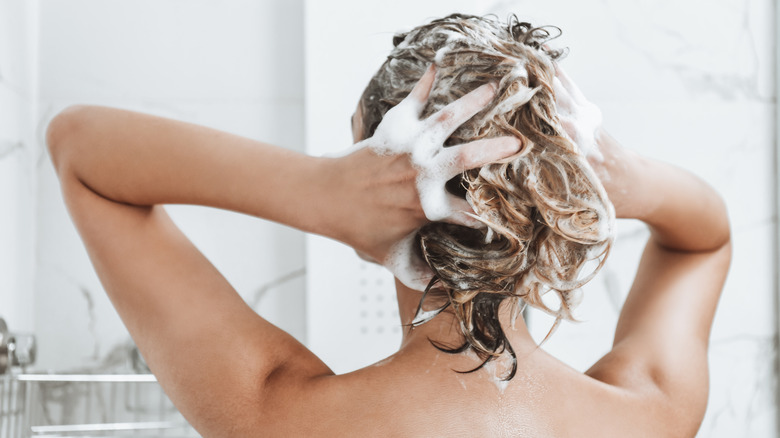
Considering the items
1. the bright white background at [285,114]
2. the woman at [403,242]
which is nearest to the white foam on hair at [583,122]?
the woman at [403,242]

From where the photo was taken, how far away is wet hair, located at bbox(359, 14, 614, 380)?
2.20 feet

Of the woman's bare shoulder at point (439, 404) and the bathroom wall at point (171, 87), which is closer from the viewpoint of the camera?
the woman's bare shoulder at point (439, 404)

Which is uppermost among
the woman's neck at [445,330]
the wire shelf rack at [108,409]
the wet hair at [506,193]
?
the wet hair at [506,193]

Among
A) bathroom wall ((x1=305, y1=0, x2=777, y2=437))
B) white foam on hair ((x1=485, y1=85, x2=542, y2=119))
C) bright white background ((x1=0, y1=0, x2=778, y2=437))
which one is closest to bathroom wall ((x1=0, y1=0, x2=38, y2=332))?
bright white background ((x1=0, y1=0, x2=778, y2=437))

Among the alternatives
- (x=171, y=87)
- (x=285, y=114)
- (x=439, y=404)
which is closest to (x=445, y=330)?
(x=439, y=404)

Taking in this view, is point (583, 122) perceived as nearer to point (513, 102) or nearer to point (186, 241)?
point (513, 102)

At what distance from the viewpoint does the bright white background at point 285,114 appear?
1.43 m

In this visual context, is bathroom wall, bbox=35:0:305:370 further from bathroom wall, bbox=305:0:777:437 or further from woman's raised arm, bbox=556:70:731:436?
woman's raised arm, bbox=556:70:731:436

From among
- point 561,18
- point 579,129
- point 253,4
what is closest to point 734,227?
point 561,18

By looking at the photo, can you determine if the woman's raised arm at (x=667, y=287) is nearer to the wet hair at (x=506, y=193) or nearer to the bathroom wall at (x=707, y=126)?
the wet hair at (x=506, y=193)

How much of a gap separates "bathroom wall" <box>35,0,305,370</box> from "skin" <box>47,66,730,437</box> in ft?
1.93

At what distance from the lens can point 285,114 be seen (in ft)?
4.74

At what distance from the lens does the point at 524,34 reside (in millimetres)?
755

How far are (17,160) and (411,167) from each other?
1.04 m
